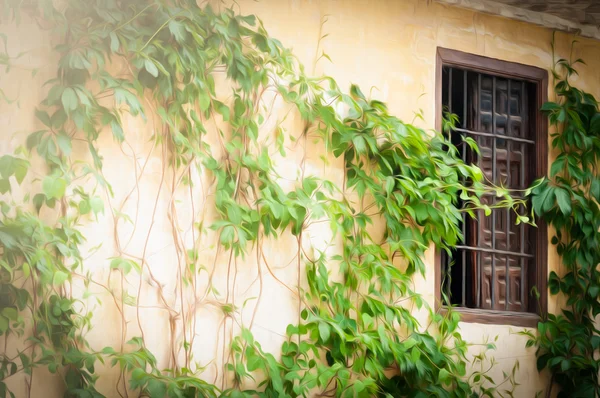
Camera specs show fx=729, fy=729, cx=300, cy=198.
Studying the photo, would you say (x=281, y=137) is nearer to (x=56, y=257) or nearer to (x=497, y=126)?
(x=56, y=257)

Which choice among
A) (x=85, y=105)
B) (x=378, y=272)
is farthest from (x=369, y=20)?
(x=85, y=105)

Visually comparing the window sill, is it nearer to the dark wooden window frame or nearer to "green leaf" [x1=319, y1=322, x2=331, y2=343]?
the dark wooden window frame

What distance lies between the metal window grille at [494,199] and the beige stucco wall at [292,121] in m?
0.18

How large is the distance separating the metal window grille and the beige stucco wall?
0.18m

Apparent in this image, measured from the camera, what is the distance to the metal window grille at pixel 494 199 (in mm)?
4617

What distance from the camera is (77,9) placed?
11.0ft

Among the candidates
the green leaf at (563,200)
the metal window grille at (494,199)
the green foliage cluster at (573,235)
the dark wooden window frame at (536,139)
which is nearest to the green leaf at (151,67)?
the dark wooden window frame at (536,139)

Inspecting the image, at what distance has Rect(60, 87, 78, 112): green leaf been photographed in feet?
10.4

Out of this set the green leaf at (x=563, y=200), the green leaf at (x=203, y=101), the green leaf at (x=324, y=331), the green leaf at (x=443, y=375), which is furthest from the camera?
the green leaf at (x=563, y=200)

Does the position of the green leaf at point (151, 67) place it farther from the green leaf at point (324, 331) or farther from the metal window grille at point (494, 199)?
the metal window grille at point (494, 199)

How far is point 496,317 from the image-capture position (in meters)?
4.53

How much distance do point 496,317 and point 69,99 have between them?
2854mm

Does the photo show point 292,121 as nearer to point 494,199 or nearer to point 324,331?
point 324,331

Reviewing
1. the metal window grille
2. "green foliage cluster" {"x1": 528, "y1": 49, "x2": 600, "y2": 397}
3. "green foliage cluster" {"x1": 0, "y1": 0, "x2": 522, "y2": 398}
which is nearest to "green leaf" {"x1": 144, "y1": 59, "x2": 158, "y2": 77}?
"green foliage cluster" {"x1": 0, "y1": 0, "x2": 522, "y2": 398}
